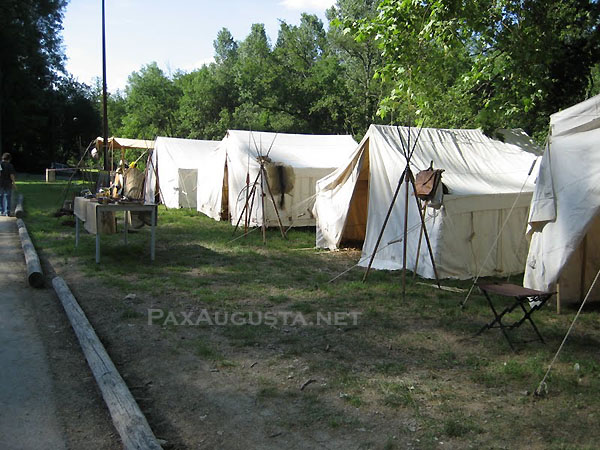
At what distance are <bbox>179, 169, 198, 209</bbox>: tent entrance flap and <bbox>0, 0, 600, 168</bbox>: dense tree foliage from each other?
6303mm

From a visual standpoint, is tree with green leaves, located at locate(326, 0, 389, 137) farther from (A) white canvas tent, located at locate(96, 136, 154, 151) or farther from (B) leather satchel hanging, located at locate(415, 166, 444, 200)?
(B) leather satchel hanging, located at locate(415, 166, 444, 200)

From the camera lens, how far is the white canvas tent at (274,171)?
39.9 ft

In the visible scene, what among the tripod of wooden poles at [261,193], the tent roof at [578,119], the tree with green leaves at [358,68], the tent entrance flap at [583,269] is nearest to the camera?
the tent roof at [578,119]

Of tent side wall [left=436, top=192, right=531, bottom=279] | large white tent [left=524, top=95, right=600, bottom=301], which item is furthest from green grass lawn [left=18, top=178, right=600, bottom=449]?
large white tent [left=524, top=95, right=600, bottom=301]

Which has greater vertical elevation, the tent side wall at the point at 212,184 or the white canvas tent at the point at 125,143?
the white canvas tent at the point at 125,143

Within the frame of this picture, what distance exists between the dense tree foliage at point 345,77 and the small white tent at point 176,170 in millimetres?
6309

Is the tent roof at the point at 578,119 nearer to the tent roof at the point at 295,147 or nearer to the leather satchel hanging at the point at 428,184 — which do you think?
the leather satchel hanging at the point at 428,184

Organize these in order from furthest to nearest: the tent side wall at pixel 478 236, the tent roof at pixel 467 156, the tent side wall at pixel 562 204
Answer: the tent roof at pixel 467 156, the tent side wall at pixel 478 236, the tent side wall at pixel 562 204

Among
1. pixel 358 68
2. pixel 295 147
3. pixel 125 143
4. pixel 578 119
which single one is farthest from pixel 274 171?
pixel 358 68

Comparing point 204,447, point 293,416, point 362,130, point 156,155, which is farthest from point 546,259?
point 362,130

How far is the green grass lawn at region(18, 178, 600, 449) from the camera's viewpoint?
128 inches

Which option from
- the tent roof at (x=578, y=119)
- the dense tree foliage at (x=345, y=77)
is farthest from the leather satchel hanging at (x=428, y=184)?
the dense tree foliage at (x=345, y=77)

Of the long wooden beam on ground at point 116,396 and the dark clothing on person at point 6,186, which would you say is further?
the dark clothing on person at point 6,186

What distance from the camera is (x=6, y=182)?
12.8 m
